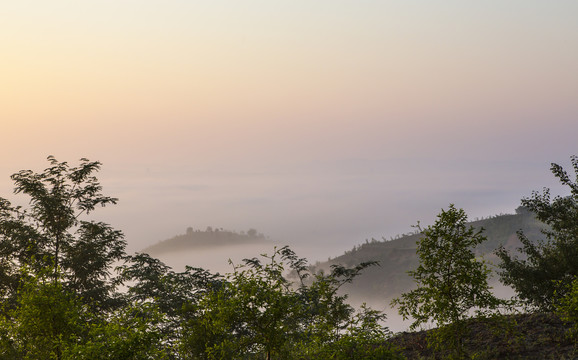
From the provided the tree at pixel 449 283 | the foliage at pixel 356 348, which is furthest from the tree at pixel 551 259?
the foliage at pixel 356 348

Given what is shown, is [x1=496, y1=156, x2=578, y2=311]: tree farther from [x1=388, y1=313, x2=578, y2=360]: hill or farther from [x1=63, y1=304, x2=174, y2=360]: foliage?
[x1=63, y1=304, x2=174, y2=360]: foliage

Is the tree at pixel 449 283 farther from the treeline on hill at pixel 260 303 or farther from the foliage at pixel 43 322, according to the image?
the foliage at pixel 43 322

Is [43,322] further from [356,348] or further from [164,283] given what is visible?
[164,283]

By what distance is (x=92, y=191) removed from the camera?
35812 millimetres

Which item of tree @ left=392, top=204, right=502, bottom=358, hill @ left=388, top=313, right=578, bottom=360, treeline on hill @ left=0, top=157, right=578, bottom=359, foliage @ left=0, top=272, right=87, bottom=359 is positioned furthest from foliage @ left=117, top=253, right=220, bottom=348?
tree @ left=392, top=204, right=502, bottom=358

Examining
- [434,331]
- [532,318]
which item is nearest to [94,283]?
[434,331]

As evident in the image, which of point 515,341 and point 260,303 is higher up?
point 260,303

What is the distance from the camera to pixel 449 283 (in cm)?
1991

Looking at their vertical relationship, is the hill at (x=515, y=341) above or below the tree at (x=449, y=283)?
below

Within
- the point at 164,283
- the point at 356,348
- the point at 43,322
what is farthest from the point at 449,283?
the point at 164,283

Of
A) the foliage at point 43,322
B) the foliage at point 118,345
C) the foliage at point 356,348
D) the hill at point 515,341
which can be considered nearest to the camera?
the foliage at point 118,345

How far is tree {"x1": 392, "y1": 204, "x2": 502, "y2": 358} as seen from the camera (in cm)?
1962

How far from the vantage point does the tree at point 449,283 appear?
1962cm

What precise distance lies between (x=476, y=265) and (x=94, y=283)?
27.9 m
